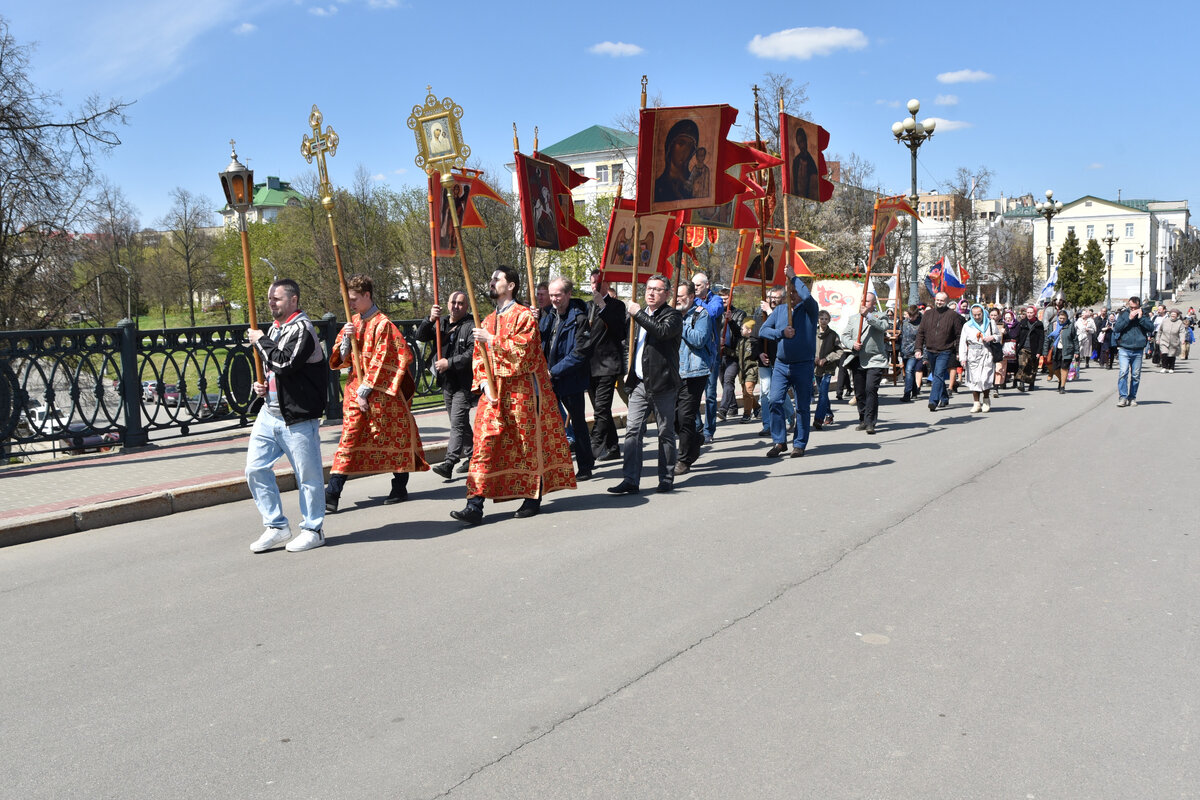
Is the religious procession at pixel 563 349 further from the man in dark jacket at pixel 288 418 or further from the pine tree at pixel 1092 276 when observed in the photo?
the pine tree at pixel 1092 276

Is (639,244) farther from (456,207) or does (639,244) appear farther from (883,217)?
(883,217)

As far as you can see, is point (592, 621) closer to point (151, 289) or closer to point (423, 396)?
point (423, 396)

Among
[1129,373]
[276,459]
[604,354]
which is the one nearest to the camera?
[276,459]

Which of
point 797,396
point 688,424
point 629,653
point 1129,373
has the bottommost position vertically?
point 629,653

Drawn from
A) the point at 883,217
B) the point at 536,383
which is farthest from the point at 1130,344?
the point at 536,383

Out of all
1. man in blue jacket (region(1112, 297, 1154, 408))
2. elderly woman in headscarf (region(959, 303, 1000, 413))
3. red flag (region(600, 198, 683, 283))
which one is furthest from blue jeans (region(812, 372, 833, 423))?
man in blue jacket (region(1112, 297, 1154, 408))

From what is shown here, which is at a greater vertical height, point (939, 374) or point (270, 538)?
point (939, 374)

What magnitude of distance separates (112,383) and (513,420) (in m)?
6.23

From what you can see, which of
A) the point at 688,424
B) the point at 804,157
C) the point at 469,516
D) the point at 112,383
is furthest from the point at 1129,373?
the point at 112,383

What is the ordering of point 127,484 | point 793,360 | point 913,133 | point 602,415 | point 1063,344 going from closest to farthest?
point 127,484 < point 602,415 < point 793,360 < point 1063,344 < point 913,133

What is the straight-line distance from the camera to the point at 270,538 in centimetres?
672

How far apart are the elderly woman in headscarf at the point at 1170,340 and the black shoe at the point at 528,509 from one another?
23.8 meters

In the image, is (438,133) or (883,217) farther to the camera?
(883,217)

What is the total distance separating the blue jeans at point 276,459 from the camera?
6.63 metres
